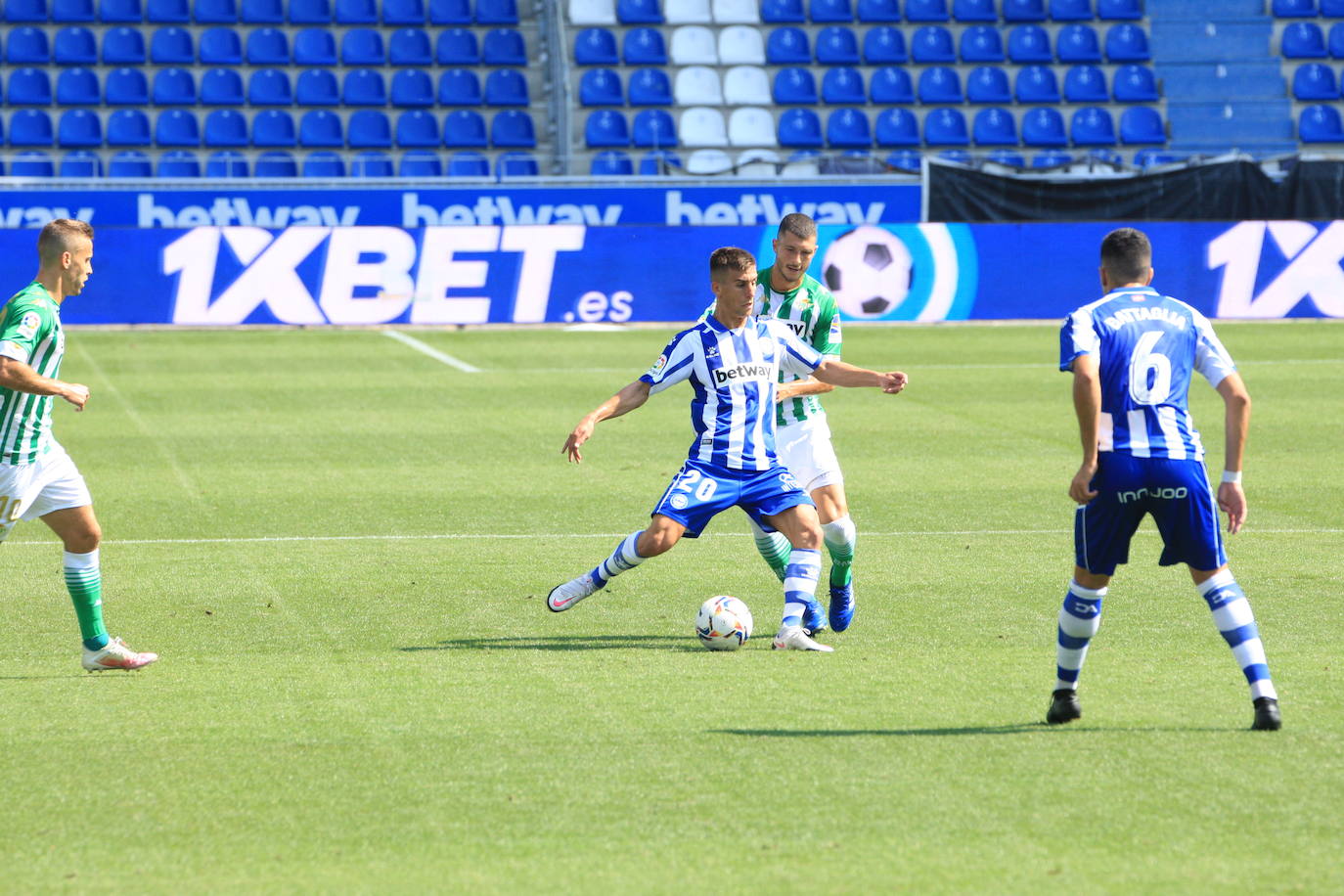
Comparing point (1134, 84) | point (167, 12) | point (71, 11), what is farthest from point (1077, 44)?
point (71, 11)

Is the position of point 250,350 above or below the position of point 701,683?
above

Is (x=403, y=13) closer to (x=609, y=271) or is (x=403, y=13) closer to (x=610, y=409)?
(x=609, y=271)

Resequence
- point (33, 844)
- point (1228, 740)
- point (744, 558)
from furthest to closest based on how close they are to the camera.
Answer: point (744, 558) < point (1228, 740) < point (33, 844)

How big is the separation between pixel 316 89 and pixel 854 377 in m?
24.1

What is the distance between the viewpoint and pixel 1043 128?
3092 centimetres

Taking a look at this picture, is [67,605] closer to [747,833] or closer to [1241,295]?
[747,833]

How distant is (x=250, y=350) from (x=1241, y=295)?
14074mm

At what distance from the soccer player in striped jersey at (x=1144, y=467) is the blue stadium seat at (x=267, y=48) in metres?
26.2

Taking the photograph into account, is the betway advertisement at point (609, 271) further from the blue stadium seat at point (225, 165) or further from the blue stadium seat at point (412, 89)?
the blue stadium seat at point (412, 89)

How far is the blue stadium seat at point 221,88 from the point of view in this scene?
95.5 ft

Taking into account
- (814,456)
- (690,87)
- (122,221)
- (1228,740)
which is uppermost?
(690,87)

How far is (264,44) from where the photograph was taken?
29812 mm

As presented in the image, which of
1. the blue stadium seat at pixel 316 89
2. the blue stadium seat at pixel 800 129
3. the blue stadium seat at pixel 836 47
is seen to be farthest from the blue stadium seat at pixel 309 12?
the blue stadium seat at pixel 836 47

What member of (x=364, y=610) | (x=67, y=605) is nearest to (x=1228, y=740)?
(x=364, y=610)
